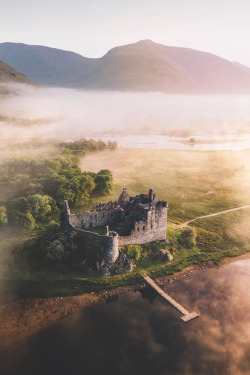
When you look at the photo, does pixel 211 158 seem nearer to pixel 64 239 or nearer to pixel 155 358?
pixel 64 239

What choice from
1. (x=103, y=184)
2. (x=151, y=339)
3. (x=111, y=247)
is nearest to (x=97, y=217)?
(x=111, y=247)

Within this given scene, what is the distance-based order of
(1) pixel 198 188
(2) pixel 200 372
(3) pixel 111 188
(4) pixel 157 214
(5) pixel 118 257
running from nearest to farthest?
1. (2) pixel 200 372
2. (5) pixel 118 257
3. (4) pixel 157 214
4. (3) pixel 111 188
5. (1) pixel 198 188

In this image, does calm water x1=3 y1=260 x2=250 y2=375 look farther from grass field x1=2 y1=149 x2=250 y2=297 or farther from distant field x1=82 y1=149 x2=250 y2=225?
distant field x1=82 y1=149 x2=250 y2=225

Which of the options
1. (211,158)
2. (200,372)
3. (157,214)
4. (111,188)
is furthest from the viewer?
(211,158)

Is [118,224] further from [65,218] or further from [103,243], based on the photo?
[65,218]

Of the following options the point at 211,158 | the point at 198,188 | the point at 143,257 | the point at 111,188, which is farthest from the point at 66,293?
the point at 211,158

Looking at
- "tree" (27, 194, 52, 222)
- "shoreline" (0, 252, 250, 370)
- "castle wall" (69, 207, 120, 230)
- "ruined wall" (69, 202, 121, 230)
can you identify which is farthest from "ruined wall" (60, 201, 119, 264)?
"tree" (27, 194, 52, 222)
